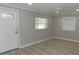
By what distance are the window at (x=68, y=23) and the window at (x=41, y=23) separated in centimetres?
140

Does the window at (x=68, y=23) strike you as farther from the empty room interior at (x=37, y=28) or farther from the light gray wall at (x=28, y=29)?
the light gray wall at (x=28, y=29)

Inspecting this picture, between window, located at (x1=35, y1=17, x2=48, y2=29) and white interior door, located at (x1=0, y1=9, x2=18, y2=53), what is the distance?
1.83 m

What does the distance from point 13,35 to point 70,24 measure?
435 cm

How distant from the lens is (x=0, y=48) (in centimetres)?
380

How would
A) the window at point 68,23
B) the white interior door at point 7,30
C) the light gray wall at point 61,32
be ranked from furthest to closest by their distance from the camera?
1. the window at point 68,23
2. the light gray wall at point 61,32
3. the white interior door at point 7,30

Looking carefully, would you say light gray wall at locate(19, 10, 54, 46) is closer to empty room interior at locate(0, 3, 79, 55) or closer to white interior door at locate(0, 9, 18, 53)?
empty room interior at locate(0, 3, 79, 55)

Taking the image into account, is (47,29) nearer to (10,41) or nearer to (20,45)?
(20,45)

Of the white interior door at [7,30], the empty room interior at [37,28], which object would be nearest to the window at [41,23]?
the empty room interior at [37,28]

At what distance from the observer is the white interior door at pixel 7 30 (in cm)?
386

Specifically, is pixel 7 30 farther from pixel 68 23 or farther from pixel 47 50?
pixel 68 23

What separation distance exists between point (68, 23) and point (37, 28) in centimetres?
253

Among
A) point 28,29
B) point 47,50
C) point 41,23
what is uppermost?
point 41,23

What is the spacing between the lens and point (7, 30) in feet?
13.3

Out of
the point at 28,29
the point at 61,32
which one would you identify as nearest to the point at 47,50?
the point at 28,29
